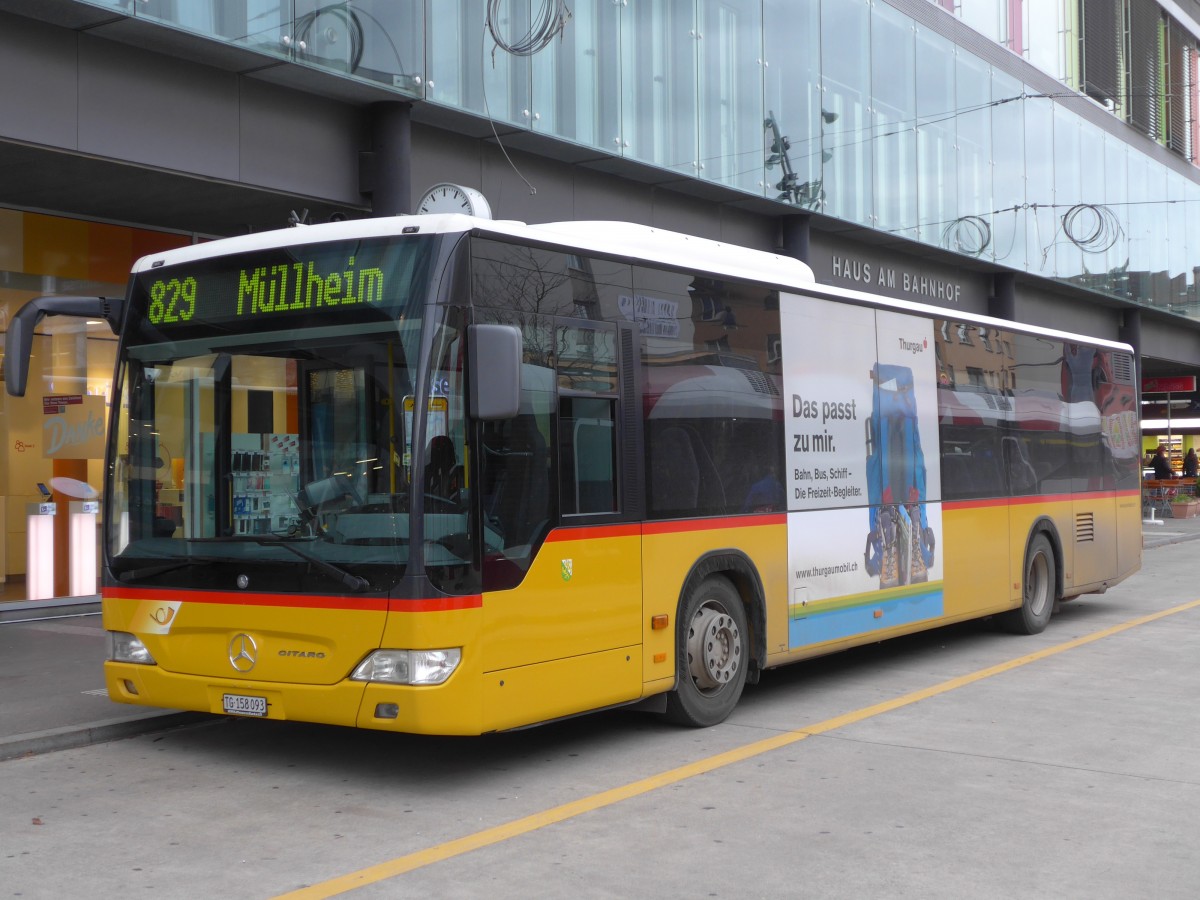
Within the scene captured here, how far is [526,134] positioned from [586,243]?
7.59 meters

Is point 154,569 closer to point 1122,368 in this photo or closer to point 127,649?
point 127,649

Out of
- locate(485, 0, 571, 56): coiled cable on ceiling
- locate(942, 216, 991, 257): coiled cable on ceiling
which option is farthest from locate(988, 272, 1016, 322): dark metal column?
locate(485, 0, 571, 56): coiled cable on ceiling

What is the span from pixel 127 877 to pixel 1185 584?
17326mm

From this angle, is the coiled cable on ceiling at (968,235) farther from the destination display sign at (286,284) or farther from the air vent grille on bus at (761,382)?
the destination display sign at (286,284)

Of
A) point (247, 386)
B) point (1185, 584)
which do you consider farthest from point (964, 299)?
point (247, 386)

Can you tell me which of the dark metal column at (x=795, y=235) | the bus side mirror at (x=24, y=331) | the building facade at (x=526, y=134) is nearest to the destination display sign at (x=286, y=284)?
the bus side mirror at (x=24, y=331)

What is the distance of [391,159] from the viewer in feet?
44.7

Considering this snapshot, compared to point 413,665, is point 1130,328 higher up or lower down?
higher up

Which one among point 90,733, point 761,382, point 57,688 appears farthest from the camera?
point 57,688

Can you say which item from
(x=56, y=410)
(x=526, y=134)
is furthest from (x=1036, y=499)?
(x=56, y=410)

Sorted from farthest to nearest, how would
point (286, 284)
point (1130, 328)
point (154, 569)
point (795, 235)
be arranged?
1. point (1130, 328)
2. point (795, 235)
3. point (154, 569)
4. point (286, 284)

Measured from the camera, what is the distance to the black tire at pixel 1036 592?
13.5 m

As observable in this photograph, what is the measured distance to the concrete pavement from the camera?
8297 millimetres

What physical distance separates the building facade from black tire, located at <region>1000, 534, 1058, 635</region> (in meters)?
6.83
